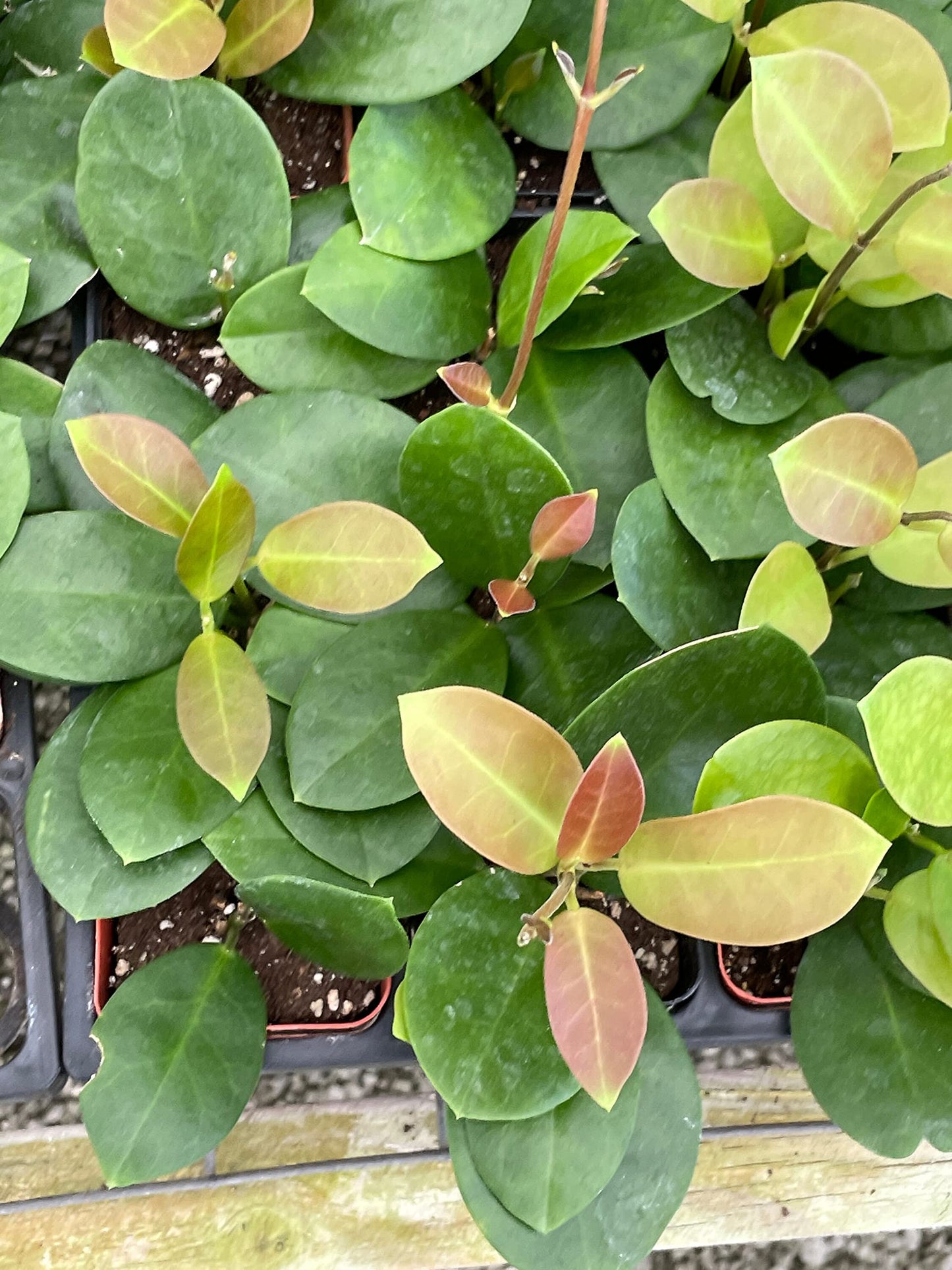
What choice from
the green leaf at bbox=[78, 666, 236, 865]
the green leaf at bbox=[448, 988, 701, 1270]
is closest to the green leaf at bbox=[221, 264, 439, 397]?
the green leaf at bbox=[78, 666, 236, 865]

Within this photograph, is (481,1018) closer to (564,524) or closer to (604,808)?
(604,808)

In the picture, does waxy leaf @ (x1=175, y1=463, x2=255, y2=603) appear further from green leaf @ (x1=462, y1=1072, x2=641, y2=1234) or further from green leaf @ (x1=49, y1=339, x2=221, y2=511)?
green leaf @ (x1=462, y1=1072, x2=641, y2=1234)

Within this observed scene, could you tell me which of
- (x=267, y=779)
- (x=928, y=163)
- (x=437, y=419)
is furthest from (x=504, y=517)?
→ (x=928, y=163)

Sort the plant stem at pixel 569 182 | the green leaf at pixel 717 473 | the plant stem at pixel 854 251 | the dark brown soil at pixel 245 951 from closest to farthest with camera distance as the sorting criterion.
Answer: the plant stem at pixel 569 182, the plant stem at pixel 854 251, the green leaf at pixel 717 473, the dark brown soil at pixel 245 951

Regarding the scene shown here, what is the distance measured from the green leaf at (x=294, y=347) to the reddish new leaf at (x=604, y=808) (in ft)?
1.01

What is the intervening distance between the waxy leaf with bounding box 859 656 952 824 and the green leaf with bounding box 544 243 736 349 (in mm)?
247

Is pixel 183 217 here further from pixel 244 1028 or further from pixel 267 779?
pixel 244 1028

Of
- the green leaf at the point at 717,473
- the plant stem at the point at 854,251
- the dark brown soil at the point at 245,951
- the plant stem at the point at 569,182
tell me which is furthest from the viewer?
the dark brown soil at the point at 245,951

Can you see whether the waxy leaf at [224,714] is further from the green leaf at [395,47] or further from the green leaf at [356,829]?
the green leaf at [395,47]

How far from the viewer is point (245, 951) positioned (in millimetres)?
672

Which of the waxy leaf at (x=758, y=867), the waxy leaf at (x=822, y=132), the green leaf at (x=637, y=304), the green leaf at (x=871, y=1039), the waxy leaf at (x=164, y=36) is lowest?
the green leaf at (x=871, y=1039)

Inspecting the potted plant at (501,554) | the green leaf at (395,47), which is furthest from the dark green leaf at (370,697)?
the green leaf at (395,47)

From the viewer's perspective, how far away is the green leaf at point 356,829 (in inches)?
22.5

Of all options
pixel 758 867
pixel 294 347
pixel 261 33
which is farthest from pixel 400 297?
pixel 758 867
